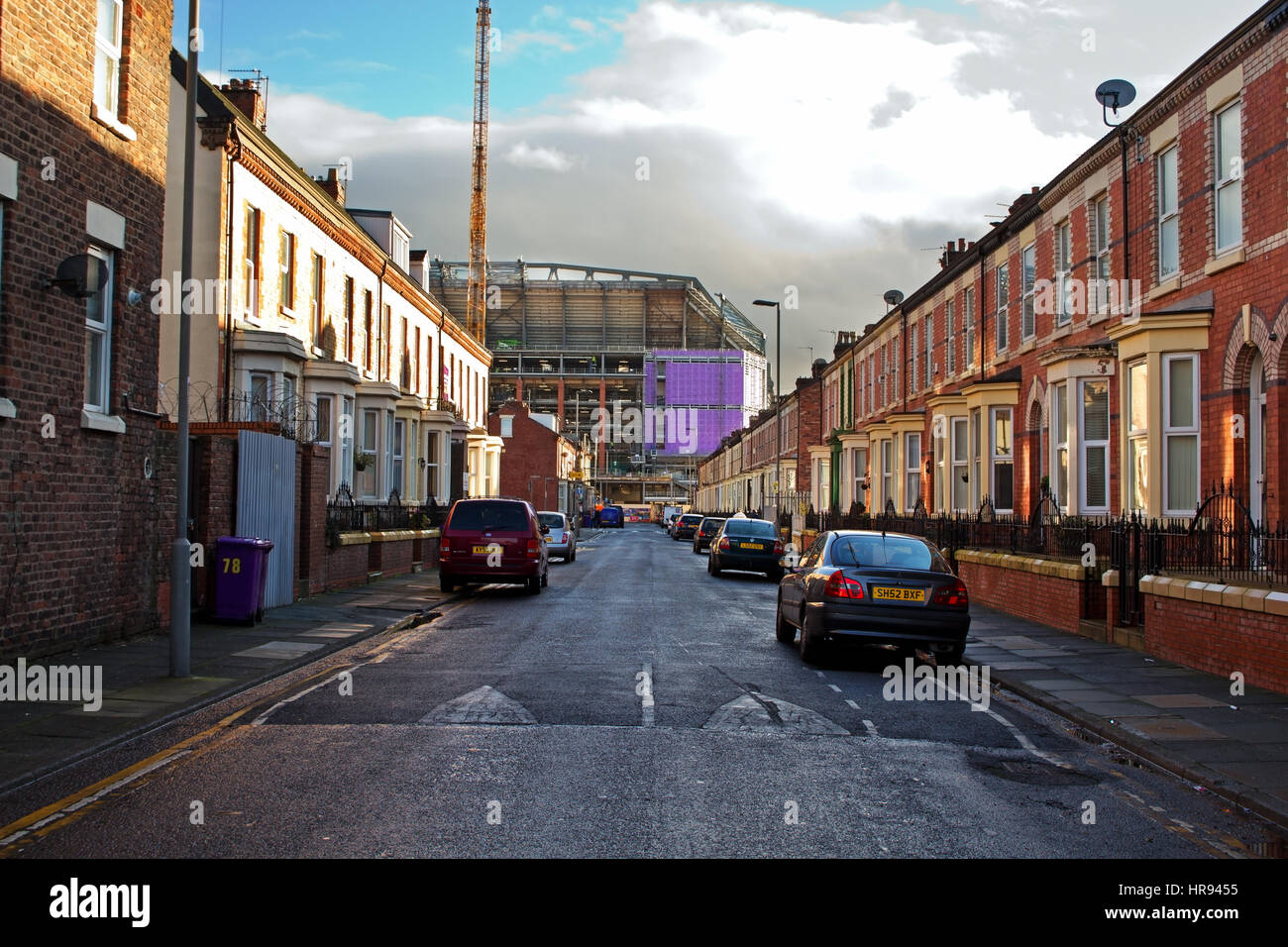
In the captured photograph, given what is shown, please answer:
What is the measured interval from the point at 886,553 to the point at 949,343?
17561mm

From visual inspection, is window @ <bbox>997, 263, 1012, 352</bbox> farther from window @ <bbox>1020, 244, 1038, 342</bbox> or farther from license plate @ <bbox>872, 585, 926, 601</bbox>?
license plate @ <bbox>872, 585, 926, 601</bbox>

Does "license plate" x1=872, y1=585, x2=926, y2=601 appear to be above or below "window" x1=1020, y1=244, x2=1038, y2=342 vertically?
below

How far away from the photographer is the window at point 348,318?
29047 millimetres

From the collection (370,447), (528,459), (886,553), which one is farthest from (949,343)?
(528,459)

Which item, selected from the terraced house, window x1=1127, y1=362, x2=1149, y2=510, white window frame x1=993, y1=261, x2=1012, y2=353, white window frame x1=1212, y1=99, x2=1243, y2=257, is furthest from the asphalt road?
white window frame x1=993, y1=261, x2=1012, y2=353

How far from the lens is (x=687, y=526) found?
200 ft

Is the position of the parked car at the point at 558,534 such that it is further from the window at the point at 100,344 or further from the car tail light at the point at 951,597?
the car tail light at the point at 951,597

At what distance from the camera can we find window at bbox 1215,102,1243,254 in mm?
14523

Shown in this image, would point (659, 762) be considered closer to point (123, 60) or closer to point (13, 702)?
point (13, 702)

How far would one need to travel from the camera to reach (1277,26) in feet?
44.6

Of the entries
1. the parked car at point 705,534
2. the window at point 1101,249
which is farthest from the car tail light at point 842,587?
the parked car at point 705,534

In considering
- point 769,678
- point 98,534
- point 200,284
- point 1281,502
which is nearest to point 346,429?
point 200,284

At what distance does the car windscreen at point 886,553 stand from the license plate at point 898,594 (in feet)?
1.15

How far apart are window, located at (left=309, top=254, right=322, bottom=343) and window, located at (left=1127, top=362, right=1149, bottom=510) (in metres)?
18.2
